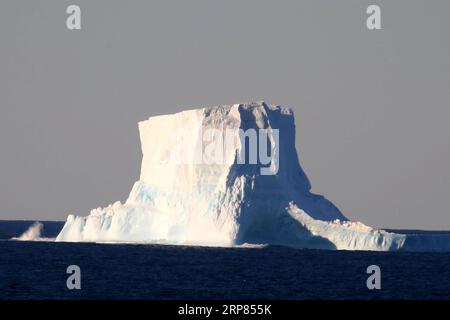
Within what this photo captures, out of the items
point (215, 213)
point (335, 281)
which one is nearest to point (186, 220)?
point (215, 213)

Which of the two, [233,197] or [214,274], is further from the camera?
[233,197]

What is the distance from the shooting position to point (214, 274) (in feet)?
165

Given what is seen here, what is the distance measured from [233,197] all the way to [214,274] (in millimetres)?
4469

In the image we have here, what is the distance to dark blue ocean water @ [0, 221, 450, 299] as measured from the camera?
42719 millimetres

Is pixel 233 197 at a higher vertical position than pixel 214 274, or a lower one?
higher

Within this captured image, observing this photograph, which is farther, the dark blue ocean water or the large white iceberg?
the large white iceberg

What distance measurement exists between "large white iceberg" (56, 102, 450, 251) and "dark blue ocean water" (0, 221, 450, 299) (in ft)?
4.28

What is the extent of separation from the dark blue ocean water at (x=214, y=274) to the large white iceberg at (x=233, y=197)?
1304 millimetres

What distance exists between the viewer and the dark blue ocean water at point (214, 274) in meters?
42.7

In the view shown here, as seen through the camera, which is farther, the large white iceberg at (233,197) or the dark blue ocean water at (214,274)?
the large white iceberg at (233,197)

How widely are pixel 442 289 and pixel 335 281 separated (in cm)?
407

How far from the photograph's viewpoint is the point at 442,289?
46.8m

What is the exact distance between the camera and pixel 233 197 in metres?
53.5
